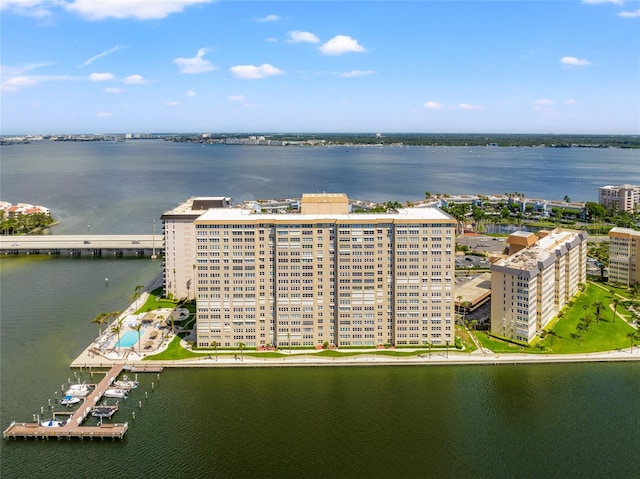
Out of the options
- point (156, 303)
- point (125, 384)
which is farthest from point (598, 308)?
point (156, 303)

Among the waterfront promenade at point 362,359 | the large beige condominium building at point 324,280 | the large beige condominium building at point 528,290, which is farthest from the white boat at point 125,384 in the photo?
the large beige condominium building at point 528,290

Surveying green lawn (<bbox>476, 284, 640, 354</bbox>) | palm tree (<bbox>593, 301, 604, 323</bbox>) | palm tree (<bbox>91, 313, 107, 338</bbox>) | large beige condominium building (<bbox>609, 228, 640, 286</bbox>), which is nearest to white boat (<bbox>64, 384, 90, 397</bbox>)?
palm tree (<bbox>91, 313, 107, 338</bbox>)

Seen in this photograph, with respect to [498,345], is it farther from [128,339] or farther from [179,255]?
[179,255]

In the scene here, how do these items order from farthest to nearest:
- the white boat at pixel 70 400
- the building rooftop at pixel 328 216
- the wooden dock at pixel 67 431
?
the building rooftop at pixel 328 216 < the white boat at pixel 70 400 < the wooden dock at pixel 67 431

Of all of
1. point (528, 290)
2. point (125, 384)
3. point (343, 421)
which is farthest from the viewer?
point (528, 290)

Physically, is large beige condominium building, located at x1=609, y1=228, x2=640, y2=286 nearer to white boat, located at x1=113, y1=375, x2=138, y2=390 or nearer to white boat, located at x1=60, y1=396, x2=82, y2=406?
white boat, located at x1=113, y1=375, x2=138, y2=390

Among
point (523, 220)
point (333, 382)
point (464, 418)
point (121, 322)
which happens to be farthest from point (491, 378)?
point (523, 220)

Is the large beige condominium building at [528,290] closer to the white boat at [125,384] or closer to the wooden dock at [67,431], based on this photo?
the white boat at [125,384]
